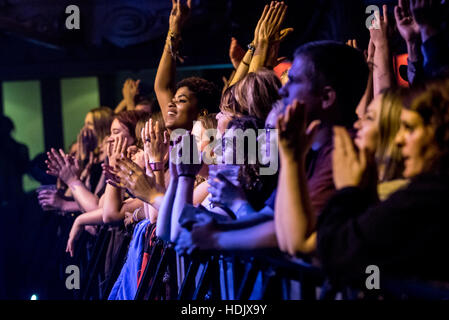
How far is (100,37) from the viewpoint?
6328mm

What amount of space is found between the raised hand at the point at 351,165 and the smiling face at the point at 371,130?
0.02 meters

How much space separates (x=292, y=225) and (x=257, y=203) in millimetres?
628

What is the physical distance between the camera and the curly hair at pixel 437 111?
1282 millimetres

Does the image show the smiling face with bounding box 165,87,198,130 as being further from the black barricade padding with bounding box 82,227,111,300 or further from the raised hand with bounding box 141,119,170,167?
the black barricade padding with bounding box 82,227,111,300

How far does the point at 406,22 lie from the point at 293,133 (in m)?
0.82

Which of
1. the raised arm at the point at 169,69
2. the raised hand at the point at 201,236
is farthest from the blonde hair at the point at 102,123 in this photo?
the raised hand at the point at 201,236

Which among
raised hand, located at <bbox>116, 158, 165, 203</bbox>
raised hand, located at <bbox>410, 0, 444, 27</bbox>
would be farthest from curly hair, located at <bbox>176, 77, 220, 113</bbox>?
raised hand, located at <bbox>410, 0, 444, 27</bbox>

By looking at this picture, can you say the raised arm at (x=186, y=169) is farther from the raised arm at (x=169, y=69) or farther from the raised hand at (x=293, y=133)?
the raised arm at (x=169, y=69)

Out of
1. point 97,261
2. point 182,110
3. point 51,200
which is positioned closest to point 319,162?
point 182,110

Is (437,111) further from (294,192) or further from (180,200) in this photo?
(180,200)

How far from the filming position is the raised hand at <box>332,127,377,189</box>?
139 centimetres
